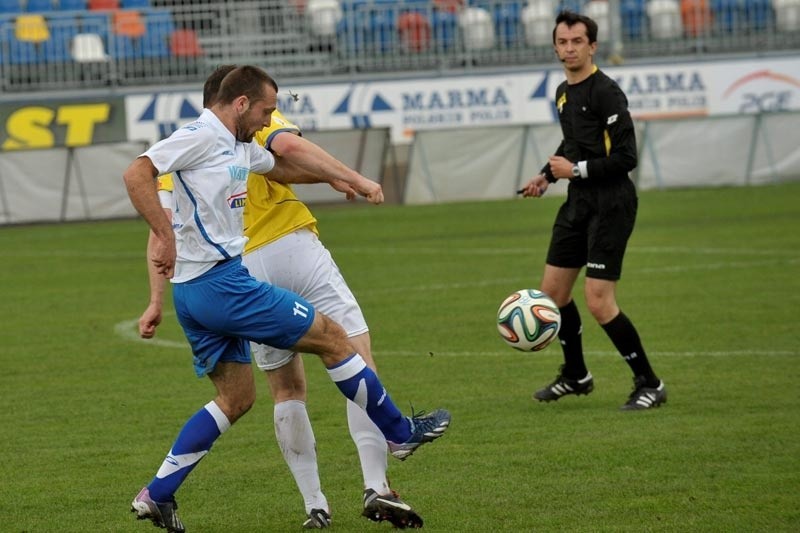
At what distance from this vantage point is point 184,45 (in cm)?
3052

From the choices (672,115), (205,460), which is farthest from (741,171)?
(205,460)

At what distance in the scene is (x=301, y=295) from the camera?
6.55 m

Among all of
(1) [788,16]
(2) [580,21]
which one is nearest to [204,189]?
(2) [580,21]

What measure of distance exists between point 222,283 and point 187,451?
2.56 feet

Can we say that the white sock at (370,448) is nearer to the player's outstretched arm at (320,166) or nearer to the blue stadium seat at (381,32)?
the player's outstretched arm at (320,166)

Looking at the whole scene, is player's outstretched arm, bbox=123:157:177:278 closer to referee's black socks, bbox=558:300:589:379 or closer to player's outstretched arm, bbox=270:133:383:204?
player's outstretched arm, bbox=270:133:383:204

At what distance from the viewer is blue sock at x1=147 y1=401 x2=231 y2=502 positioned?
19.8ft

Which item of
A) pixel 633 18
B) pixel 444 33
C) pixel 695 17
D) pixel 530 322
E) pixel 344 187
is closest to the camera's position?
pixel 344 187

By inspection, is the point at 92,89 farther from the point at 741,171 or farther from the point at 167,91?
the point at 741,171

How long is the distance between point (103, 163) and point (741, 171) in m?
12.7

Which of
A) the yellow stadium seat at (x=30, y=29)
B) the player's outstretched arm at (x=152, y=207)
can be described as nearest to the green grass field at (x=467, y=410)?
the player's outstretched arm at (x=152, y=207)

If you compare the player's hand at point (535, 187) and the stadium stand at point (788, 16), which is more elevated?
the stadium stand at point (788, 16)

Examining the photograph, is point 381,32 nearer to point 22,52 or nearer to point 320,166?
point 22,52

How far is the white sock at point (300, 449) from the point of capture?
6.47 m
